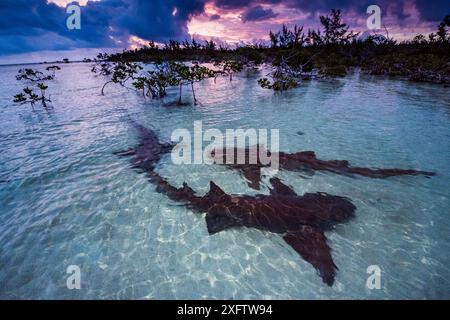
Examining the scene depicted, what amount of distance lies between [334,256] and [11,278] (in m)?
8.11

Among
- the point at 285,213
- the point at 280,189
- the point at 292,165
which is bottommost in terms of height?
the point at 285,213

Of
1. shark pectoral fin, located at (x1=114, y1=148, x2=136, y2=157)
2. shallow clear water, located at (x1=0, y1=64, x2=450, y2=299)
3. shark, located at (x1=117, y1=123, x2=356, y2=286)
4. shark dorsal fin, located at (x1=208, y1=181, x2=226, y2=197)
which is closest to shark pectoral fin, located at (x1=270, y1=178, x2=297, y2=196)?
shark, located at (x1=117, y1=123, x2=356, y2=286)

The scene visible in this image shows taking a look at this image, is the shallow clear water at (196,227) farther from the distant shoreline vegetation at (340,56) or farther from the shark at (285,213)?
the distant shoreline vegetation at (340,56)

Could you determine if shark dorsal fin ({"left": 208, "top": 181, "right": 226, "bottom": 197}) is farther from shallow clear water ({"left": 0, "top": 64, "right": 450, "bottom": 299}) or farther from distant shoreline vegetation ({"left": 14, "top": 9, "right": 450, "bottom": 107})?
distant shoreline vegetation ({"left": 14, "top": 9, "right": 450, "bottom": 107})

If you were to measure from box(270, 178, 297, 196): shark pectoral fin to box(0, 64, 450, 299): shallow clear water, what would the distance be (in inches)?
21.8

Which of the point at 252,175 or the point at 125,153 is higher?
the point at 125,153

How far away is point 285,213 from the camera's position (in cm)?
756

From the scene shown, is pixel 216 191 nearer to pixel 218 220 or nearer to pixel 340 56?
pixel 218 220

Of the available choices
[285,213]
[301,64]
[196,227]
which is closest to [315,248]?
[285,213]

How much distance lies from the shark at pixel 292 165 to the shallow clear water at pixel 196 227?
0.51 metres

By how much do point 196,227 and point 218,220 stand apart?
711 mm

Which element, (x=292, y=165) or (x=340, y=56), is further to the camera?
(x=340, y=56)

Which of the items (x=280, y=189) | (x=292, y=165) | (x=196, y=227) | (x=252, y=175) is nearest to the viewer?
(x=196, y=227)
